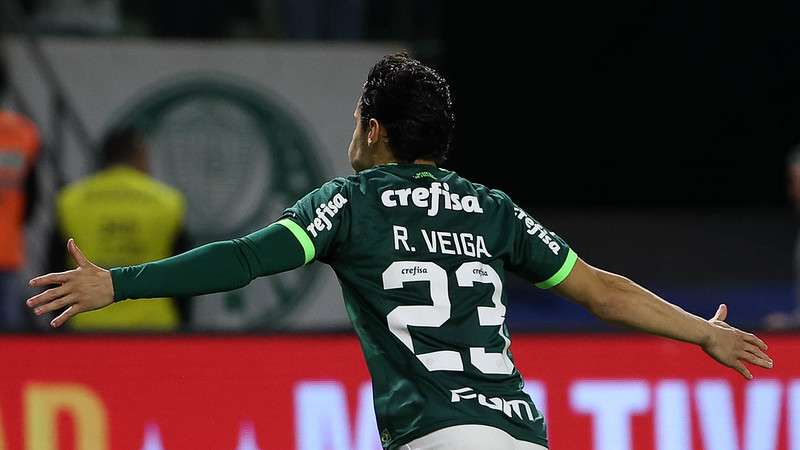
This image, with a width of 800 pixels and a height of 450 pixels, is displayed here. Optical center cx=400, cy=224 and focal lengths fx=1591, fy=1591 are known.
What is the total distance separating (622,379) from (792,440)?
804 mm

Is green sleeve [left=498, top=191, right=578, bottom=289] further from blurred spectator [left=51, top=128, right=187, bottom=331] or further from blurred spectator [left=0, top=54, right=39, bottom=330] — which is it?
blurred spectator [left=0, top=54, right=39, bottom=330]

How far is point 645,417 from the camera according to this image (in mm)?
7094

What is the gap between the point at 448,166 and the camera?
13.6 meters

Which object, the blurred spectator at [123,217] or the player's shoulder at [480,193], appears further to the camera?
the blurred spectator at [123,217]

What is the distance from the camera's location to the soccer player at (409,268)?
398cm

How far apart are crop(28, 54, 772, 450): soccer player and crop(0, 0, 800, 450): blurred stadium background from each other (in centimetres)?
272

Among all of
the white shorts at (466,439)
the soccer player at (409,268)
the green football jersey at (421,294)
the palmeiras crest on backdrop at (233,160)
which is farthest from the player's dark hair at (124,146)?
the white shorts at (466,439)

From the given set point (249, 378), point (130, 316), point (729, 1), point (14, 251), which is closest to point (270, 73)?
point (14, 251)

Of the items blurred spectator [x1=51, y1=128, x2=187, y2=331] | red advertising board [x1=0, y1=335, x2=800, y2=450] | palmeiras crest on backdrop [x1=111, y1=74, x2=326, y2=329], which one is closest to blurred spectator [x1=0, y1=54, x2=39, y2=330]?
blurred spectator [x1=51, y1=128, x2=187, y2=331]

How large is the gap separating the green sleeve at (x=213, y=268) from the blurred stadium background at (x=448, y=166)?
9.36 ft

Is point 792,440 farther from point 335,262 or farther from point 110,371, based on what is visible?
point 335,262

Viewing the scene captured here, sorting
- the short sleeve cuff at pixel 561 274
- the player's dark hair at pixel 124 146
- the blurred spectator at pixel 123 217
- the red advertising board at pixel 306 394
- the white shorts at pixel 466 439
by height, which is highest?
the short sleeve cuff at pixel 561 274

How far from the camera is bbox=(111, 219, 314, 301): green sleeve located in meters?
3.95

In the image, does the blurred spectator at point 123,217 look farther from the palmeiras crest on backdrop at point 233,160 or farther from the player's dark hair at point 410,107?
the player's dark hair at point 410,107
